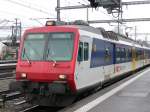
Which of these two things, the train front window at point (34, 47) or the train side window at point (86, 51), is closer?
the train front window at point (34, 47)

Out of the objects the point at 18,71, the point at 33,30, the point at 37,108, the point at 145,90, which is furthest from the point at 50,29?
the point at 145,90

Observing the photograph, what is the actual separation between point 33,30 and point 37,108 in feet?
8.51

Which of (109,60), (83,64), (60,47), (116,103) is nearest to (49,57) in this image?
(60,47)

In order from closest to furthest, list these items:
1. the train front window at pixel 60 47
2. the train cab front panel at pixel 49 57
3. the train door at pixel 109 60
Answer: the train cab front panel at pixel 49 57, the train front window at pixel 60 47, the train door at pixel 109 60

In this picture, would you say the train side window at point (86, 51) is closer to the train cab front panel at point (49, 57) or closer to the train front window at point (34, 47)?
the train cab front panel at point (49, 57)

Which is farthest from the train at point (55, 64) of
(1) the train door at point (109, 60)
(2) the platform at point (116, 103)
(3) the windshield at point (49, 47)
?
(1) the train door at point (109, 60)

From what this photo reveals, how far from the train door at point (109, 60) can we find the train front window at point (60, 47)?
447 centimetres

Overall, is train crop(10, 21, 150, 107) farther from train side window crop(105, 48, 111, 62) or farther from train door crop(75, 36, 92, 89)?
train side window crop(105, 48, 111, 62)

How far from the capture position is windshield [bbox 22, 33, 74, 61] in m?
12.1

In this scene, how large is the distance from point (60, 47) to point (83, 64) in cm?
102

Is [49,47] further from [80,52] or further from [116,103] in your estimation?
[116,103]

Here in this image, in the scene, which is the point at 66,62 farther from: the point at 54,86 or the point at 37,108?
the point at 37,108

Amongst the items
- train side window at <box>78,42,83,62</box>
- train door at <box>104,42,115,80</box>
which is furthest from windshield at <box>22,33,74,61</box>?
train door at <box>104,42,115,80</box>

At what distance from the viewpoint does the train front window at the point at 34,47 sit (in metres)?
12.4
